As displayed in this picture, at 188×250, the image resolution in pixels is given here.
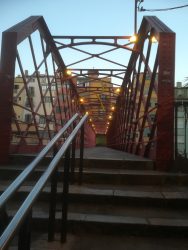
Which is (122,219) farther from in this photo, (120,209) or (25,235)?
(25,235)

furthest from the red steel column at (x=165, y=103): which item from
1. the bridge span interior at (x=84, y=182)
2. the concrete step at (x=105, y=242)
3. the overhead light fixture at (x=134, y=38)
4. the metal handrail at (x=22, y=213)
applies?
the overhead light fixture at (x=134, y=38)

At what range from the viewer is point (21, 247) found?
1807mm

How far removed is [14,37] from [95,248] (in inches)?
143

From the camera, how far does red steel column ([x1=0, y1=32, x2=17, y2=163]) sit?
488cm

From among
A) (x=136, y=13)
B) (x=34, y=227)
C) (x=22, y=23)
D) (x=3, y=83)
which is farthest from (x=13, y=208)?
(x=136, y=13)

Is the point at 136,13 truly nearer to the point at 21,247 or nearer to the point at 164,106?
the point at 164,106

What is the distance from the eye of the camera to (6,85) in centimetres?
490

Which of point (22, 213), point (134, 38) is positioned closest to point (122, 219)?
point (22, 213)

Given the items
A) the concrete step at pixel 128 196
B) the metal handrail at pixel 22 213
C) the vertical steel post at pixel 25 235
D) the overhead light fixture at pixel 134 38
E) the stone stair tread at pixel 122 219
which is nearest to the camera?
the metal handrail at pixel 22 213

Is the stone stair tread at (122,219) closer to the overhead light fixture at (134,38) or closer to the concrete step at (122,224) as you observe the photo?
the concrete step at (122,224)

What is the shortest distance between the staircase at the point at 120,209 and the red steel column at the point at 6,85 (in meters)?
0.59

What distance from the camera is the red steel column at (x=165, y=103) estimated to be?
4675 mm

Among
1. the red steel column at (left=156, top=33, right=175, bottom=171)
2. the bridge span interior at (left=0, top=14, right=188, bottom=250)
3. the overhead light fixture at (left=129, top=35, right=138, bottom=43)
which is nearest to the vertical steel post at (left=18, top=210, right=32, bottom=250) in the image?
the bridge span interior at (left=0, top=14, right=188, bottom=250)

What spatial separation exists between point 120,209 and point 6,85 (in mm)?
2757
